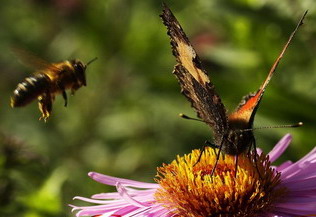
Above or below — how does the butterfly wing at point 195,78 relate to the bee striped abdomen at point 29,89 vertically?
below

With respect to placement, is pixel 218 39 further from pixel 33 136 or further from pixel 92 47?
pixel 33 136

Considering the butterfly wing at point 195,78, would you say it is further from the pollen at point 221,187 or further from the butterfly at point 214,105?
the pollen at point 221,187

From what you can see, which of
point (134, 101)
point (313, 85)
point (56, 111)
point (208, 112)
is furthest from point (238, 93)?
point (56, 111)

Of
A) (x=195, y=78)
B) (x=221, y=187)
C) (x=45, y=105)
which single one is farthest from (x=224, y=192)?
(x=45, y=105)

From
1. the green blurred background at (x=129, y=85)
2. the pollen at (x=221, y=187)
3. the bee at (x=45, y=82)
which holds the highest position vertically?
the green blurred background at (x=129, y=85)

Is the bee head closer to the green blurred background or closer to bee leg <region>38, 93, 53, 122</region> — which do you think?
bee leg <region>38, 93, 53, 122</region>

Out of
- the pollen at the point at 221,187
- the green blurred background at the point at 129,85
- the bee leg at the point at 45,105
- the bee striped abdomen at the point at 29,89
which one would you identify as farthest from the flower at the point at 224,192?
the green blurred background at the point at 129,85
